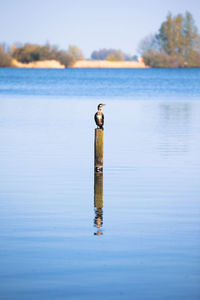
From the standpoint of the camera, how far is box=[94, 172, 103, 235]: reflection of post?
33.6ft

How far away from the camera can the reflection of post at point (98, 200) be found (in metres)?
10.2

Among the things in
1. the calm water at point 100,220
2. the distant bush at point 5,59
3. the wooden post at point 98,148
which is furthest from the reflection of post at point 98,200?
the distant bush at point 5,59

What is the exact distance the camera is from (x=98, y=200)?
1204 centimetres

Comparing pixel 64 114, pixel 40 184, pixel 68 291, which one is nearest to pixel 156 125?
pixel 64 114

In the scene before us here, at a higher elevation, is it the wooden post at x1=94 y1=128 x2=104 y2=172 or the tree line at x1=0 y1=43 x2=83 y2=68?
the tree line at x1=0 y1=43 x2=83 y2=68

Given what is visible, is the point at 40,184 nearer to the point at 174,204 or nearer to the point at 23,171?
the point at 23,171

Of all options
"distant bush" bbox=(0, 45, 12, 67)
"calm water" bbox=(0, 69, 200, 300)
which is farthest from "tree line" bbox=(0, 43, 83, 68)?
"calm water" bbox=(0, 69, 200, 300)

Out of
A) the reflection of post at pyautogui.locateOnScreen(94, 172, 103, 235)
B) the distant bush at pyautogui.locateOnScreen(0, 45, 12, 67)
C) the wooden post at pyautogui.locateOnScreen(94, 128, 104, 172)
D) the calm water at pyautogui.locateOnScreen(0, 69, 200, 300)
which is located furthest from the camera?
the distant bush at pyautogui.locateOnScreen(0, 45, 12, 67)

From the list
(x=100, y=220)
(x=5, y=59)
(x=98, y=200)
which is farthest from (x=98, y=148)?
(x=5, y=59)

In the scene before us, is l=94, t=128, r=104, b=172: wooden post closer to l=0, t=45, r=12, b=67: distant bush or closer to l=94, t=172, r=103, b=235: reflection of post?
l=94, t=172, r=103, b=235: reflection of post

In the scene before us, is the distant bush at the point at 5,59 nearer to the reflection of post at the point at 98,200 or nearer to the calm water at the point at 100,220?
the calm water at the point at 100,220

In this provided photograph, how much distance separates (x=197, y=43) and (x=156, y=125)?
509 feet

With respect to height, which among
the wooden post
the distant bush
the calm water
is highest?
the distant bush

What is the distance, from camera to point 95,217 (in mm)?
10719
